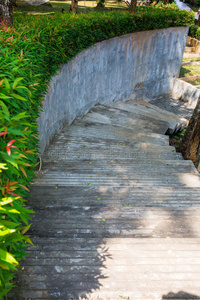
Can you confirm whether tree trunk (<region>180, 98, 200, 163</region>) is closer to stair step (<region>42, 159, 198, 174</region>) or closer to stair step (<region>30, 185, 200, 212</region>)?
stair step (<region>42, 159, 198, 174</region>)

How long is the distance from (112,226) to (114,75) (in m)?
7.11

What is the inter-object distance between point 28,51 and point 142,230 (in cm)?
318

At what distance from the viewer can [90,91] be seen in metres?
8.53

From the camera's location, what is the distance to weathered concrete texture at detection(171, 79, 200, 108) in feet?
39.0

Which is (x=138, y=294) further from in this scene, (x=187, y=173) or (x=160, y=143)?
(x=160, y=143)

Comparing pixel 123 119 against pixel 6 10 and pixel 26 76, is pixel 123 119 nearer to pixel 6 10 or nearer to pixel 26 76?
pixel 6 10

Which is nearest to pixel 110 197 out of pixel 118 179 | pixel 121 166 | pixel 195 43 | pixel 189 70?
pixel 118 179

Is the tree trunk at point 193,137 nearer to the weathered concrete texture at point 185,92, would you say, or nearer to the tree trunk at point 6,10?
the tree trunk at point 6,10

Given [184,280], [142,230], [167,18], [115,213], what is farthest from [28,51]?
[167,18]

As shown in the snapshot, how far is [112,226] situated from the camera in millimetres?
3463

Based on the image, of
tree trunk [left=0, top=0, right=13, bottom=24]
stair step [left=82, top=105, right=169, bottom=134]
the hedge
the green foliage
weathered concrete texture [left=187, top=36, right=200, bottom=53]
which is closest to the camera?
the hedge

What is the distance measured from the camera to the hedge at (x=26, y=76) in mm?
1921

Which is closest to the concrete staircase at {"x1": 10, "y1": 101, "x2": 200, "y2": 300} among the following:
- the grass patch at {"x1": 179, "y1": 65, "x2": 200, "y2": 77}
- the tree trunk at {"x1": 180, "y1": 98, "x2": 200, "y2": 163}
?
the tree trunk at {"x1": 180, "y1": 98, "x2": 200, "y2": 163}

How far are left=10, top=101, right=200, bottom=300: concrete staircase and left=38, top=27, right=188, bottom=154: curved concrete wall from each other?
110cm
